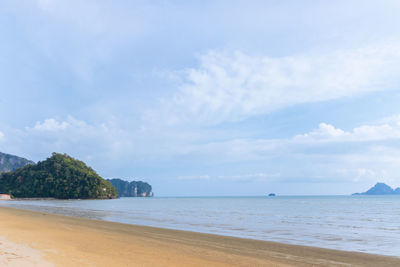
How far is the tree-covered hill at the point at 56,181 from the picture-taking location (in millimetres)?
172500

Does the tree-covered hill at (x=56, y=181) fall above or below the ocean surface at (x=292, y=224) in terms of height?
above

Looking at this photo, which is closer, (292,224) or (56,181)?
(292,224)

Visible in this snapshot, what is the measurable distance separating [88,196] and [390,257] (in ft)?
598

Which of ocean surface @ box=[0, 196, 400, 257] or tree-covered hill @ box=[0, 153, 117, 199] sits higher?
tree-covered hill @ box=[0, 153, 117, 199]

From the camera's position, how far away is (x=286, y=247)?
52.5 ft

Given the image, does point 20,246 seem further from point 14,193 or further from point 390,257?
point 14,193

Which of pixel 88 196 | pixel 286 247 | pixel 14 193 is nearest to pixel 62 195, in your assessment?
pixel 88 196

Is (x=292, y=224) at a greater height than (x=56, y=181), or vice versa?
(x=56, y=181)

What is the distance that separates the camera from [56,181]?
17288cm

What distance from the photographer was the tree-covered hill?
6791 inches

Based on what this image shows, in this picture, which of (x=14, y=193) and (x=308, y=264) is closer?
(x=308, y=264)

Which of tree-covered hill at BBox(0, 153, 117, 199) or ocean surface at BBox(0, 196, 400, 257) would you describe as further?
tree-covered hill at BBox(0, 153, 117, 199)

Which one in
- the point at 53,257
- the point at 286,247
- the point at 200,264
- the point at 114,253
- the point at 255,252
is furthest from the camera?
the point at 286,247

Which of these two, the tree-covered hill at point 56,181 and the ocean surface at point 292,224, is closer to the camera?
the ocean surface at point 292,224
